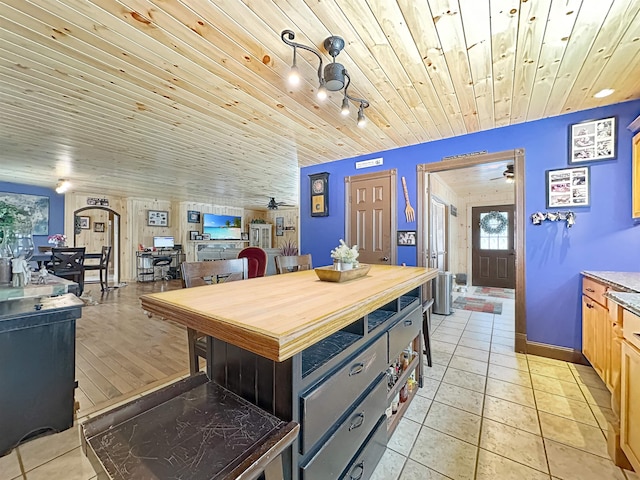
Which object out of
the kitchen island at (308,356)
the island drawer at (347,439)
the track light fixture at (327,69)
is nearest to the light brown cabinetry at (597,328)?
the kitchen island at (308,356)

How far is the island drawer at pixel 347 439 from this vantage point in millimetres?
919

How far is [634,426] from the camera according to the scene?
4.09 ft

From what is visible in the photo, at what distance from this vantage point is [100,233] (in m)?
7.77

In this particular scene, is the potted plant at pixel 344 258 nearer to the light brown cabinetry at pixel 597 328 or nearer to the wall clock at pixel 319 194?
the light brown cabinetry at pixel 597 328

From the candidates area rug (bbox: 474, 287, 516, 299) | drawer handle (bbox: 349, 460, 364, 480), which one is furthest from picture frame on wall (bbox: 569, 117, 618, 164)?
area rug (bbox: 474, 287, 516, 299)

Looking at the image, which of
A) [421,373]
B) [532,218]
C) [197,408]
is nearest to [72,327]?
[197,408]

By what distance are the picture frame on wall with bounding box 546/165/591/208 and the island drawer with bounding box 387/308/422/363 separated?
6.50ft

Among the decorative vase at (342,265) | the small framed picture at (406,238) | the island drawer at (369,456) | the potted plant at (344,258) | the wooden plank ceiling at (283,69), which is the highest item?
the wooden plank ceiling at (283,69)

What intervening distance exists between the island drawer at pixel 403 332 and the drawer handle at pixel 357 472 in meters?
0.46

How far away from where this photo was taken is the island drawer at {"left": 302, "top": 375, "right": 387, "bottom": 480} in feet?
3.01

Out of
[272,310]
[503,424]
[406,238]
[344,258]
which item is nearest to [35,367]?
[272,310]

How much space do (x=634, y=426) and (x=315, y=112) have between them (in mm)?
2883

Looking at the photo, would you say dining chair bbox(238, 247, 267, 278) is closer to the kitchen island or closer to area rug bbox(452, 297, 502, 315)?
the kitchen island

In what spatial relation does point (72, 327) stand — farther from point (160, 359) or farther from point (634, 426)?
point (634, 426)
